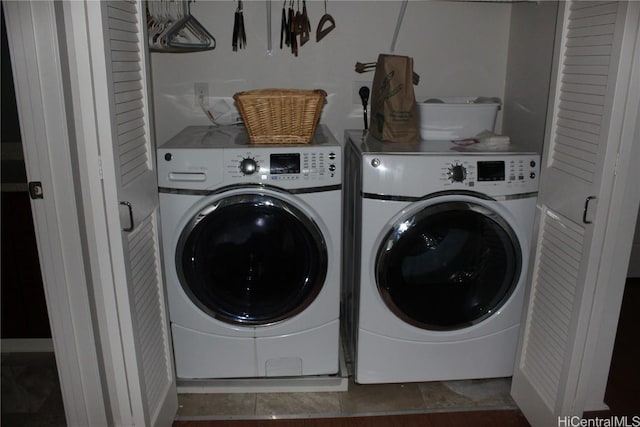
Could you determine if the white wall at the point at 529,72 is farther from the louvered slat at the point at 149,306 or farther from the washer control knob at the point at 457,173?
the louvered slat at the point at 149,306

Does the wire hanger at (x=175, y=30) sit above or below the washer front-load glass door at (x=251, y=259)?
above

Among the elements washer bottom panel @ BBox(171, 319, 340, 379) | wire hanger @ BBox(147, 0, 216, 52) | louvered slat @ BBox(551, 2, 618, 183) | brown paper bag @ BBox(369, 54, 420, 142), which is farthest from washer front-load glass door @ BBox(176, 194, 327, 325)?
louvered slat @ BBox(551, 2, 618, 183)

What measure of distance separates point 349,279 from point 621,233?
1.08 metres

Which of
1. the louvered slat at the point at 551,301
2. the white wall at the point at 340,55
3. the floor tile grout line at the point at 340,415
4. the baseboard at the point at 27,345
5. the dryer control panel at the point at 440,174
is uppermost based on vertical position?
the white wall at the point at 340,55

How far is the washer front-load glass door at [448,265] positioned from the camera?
180 centimetres

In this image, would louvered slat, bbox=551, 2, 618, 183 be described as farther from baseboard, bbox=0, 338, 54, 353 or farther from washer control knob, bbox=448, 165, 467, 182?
baseboard, bbox=0, 338, 54, 353

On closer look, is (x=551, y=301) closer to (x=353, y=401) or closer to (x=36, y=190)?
(x=353, y=401)

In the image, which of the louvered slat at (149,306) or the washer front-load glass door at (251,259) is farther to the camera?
the washer front-load glass door at (251,259)

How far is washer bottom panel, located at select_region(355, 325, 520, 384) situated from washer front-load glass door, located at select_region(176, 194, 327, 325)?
12.9 inches

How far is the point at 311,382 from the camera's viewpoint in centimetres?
205

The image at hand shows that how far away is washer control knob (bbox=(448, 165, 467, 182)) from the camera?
1.78 metres

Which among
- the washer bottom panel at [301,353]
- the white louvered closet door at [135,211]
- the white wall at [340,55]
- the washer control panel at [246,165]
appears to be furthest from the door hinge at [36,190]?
the white wall at [340,55]

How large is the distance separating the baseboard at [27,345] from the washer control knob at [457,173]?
1881 mm

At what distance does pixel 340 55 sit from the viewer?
237cm
